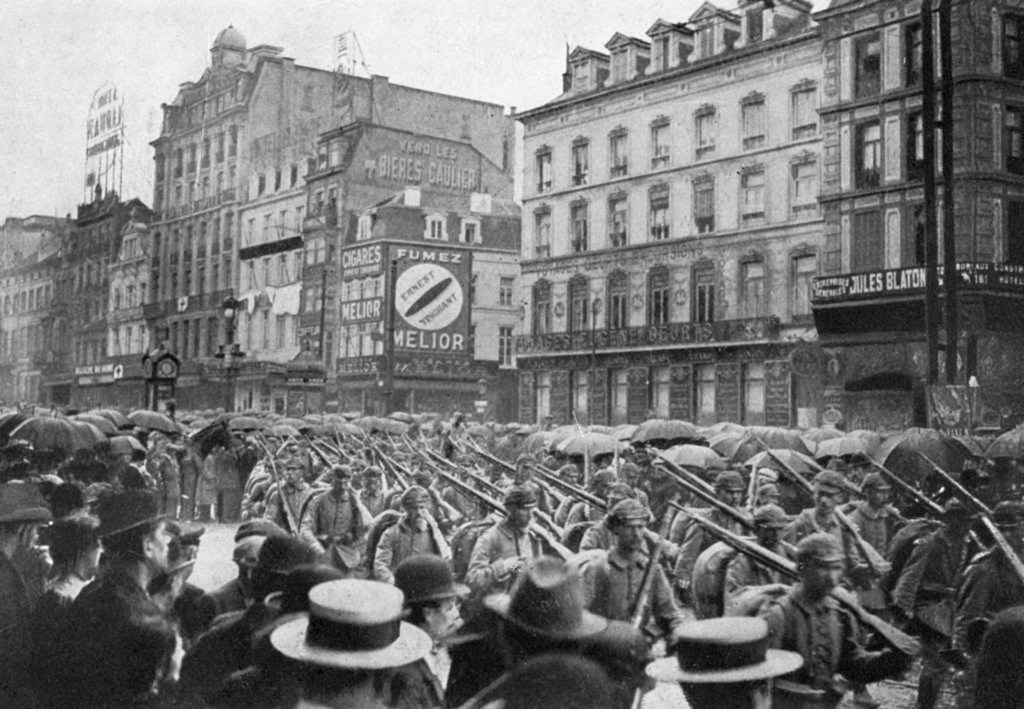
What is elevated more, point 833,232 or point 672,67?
point 672,67

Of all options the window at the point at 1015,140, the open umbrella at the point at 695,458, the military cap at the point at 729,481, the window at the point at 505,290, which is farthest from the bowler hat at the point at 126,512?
the window at the point at 505,290

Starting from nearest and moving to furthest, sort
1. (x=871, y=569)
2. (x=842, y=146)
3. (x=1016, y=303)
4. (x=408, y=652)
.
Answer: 1. (x=408, y=652)
2. (x=871, y=569)
3. (x=1016, y=303)
4. (x=842, y=146)

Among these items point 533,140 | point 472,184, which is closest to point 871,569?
point 533,140

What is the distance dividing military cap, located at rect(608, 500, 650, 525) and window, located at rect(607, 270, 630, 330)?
3342 cm

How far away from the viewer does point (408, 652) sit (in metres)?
3.59

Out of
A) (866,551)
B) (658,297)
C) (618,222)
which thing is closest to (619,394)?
(658,297)

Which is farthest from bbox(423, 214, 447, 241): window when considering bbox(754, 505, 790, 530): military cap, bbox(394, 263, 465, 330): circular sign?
bbox(754, 505, 790, 530): military cap

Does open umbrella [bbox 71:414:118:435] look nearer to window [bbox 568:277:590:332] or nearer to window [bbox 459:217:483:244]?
window [bbox 568:277:590:332]

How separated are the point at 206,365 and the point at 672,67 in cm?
1815

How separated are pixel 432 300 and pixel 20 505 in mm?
40032

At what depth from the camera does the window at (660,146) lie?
126 ft

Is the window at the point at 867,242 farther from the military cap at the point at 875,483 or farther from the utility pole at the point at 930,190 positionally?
the military cap at the point at 875,483

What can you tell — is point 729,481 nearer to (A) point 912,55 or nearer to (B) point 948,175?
(B) point 948,175

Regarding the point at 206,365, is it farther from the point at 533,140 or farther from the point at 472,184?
the point at 472,184
